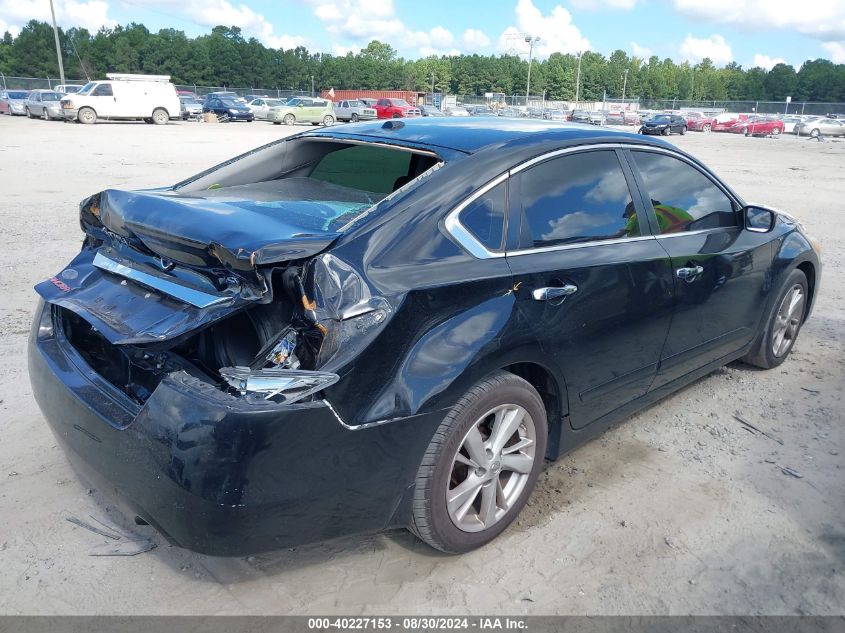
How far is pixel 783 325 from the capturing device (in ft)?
16.1

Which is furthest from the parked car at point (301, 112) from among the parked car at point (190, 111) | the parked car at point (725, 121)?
the parked car at point (725, 121)

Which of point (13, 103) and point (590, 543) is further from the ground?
point (590, 543)

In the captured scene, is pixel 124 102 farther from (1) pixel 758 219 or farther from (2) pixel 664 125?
(1) pixel 758 219

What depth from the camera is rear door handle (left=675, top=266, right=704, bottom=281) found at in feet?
11.8

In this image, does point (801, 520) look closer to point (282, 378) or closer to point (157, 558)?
point (282, 378)

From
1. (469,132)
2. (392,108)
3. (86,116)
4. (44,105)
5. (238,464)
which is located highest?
(469,132)

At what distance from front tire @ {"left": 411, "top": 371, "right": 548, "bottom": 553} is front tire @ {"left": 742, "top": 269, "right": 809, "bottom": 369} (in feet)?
8.00

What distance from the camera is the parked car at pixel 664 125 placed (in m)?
41.8

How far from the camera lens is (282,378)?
2.26 metres

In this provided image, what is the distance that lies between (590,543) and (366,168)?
204cm

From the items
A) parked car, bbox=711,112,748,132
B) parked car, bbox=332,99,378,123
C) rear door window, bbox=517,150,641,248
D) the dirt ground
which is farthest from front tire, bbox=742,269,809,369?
parked car, bbox=711,112,748,132

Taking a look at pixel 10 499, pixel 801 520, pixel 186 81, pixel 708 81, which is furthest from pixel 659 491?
pixel 708 81

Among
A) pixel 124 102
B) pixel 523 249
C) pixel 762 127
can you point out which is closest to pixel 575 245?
pixel 523 249

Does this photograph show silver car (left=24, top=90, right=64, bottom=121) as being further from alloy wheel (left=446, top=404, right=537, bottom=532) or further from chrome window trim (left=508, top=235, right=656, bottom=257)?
alloy wheel (left=446, top=404, right=537, bottom=532)
